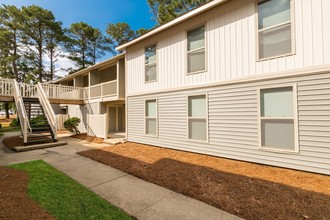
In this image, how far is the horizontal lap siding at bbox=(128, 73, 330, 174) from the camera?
422 cm

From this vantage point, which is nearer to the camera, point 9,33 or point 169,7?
point 169,7

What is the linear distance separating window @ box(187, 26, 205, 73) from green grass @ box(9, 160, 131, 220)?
5622 millimetres

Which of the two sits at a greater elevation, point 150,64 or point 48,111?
point 150,64

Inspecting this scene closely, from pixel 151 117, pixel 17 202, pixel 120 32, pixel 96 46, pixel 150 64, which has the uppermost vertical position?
pixel 120 32

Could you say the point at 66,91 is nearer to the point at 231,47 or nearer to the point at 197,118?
the point at 197,118

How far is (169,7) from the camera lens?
55.5 ft

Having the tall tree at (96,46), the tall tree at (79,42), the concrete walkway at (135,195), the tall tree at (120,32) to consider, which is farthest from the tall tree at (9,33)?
the concrete walkway at (135,195)

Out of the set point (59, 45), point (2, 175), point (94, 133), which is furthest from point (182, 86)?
point (59, 45)

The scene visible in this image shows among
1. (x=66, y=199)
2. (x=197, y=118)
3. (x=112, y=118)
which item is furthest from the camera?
(x=112, y=118)

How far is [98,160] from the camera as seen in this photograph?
5.98 meters

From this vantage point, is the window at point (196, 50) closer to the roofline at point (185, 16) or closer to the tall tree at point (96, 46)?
the roofline at point (185, 16)

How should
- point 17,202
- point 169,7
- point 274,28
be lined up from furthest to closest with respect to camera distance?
point 169,7 < point 274,28 < point 17,202

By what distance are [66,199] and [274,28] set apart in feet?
23.0

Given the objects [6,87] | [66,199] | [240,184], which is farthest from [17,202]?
[6,87]
